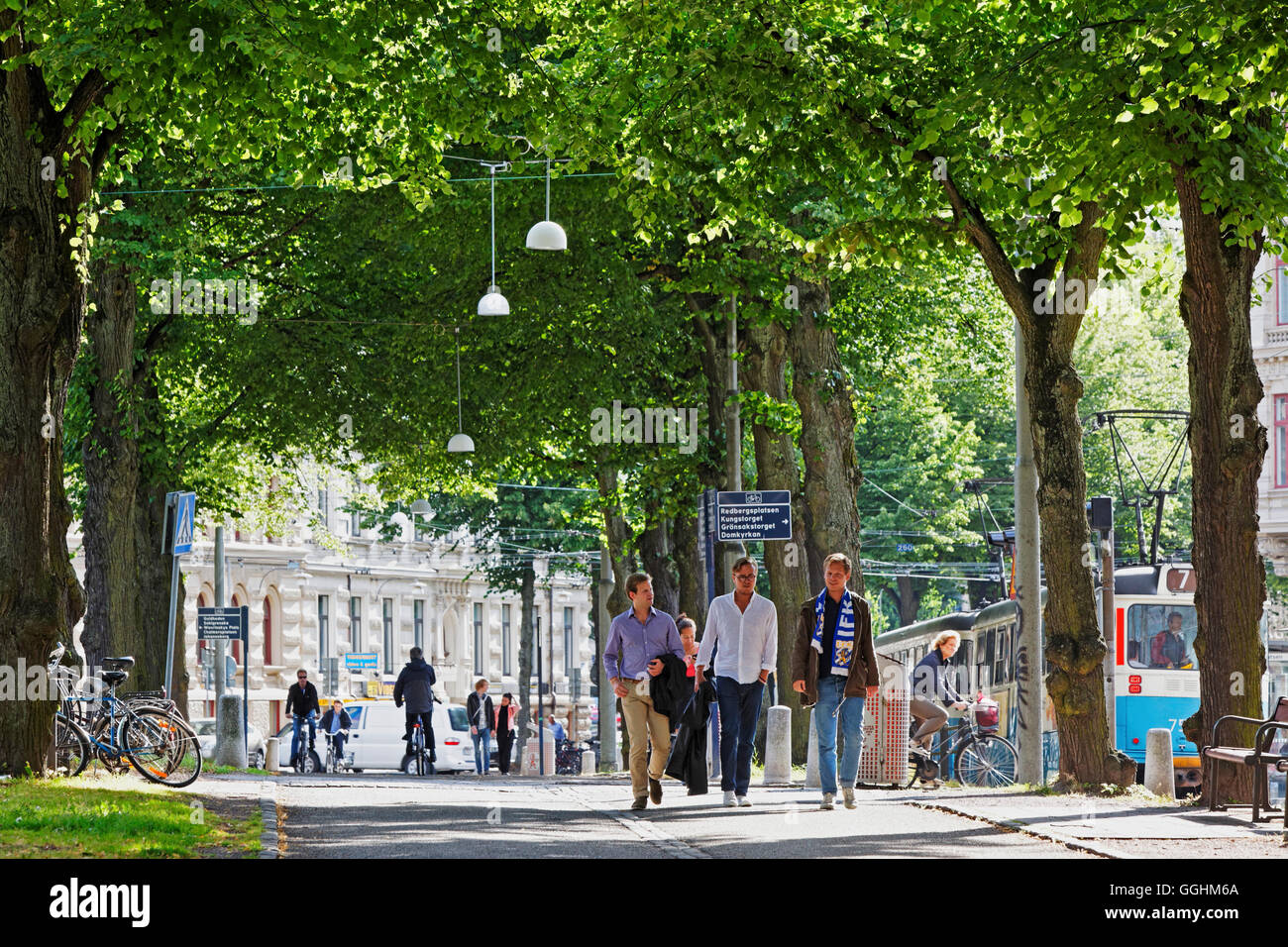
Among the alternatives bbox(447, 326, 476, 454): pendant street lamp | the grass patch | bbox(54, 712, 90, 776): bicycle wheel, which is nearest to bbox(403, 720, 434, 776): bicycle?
bbox(447, 326, 476, 454): pendant street lamp

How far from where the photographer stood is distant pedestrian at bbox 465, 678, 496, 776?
41.1m

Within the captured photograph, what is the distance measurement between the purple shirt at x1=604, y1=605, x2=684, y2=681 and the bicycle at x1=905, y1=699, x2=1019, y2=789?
770cm

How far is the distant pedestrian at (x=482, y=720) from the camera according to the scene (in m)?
41.1

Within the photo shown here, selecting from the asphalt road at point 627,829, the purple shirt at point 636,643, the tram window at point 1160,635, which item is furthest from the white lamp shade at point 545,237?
the tram window at point 1160,635

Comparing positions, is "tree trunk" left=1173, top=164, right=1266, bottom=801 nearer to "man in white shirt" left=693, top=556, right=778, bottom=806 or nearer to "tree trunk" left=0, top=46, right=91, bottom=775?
"man in white shirt" left=693, top=556, right=778, bottom=806

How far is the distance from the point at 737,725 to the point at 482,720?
24.8 m

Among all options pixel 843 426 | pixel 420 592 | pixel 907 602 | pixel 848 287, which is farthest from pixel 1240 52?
pixel 420 592

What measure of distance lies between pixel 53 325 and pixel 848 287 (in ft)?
54.7

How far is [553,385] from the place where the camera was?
1198 inches

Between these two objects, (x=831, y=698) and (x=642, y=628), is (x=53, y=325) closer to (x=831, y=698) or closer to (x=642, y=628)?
(x=642, y=628)

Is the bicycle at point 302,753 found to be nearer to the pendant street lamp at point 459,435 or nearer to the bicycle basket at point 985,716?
the pendant street lamp at point 459,435

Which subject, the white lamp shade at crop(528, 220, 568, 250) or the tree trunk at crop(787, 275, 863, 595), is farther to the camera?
the tree trunk at crop(787, 275, 863, 595)

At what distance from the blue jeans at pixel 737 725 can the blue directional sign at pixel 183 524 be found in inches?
335

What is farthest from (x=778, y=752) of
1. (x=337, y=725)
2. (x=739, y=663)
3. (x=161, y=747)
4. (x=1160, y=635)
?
(x=337, y=725)
